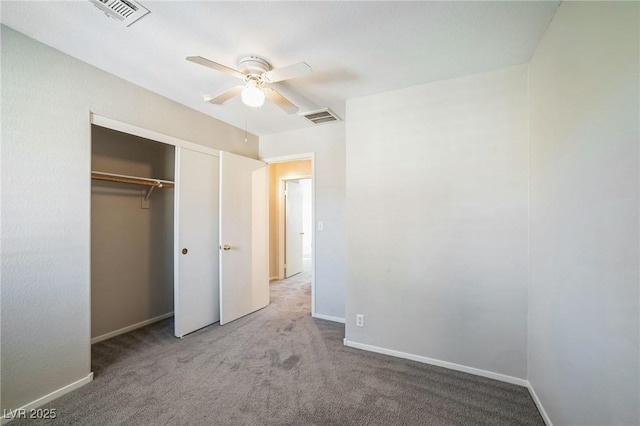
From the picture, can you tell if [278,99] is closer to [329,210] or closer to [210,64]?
[210,64]

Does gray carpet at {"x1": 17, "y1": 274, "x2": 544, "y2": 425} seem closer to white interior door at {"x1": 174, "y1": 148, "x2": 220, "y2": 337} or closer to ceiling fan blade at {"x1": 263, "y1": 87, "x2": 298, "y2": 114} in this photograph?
white interior door at {"x1": 174, "y1": 148, "x2": 220, "y2": 337}

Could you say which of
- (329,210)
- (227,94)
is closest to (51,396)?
(227,94)

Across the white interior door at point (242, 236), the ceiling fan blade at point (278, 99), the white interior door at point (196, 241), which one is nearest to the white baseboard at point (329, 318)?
the white interior door at point (242, 236)

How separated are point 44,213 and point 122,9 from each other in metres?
1.48

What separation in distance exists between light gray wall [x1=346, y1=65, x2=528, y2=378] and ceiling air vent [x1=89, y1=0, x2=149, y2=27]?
185cm

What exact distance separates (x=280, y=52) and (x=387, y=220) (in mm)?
1684

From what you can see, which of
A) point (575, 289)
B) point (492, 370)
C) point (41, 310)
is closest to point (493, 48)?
point (575, 289)

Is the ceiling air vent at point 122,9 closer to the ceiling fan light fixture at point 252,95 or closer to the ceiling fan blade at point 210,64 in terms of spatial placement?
the ceiling fan blade at point 210,64

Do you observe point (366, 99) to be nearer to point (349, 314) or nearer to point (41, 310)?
point (349, 314)

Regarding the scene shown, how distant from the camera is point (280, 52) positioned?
78.7 inches

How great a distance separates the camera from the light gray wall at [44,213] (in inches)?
69.8

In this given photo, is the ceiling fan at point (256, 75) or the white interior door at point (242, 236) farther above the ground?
the ceiling fan at point (256, 75)

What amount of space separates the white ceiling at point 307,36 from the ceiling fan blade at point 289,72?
22 cm

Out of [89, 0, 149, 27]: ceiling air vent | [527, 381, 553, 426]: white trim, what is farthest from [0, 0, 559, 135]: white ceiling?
[527, 381, 553, 426]: white trim
